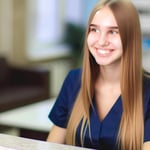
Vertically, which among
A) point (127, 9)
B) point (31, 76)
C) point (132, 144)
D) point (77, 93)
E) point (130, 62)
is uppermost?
point (127, 9)

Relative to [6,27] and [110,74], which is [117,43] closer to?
[110,74]

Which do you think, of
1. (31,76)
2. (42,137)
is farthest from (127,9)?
(31,76)

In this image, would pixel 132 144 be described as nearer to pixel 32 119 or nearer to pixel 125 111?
pixel 125 111


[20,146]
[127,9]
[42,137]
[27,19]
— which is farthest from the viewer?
[27,19]

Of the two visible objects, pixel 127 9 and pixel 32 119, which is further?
pixel 32 119

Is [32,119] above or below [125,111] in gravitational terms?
below

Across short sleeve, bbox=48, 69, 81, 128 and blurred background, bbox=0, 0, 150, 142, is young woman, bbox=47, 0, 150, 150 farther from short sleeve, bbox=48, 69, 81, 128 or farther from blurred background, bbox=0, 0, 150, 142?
blurred background, bbox=0, 0, 150, 142

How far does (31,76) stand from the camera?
15.3 feet

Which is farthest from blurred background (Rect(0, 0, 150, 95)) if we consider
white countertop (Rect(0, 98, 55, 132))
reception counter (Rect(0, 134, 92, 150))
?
reception counter (Rect(0, 134, 92, 150))

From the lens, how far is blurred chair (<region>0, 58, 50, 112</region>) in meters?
4.21

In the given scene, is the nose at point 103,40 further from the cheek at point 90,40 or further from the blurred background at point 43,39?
the blurred background at point 43,39

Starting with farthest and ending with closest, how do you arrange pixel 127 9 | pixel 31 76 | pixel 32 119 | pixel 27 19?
pixel 27 19 → pixel 31 76 → pixel 32 119 → pixel 127 9

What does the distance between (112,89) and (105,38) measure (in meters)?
0.24

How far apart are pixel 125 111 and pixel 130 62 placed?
0.56ft
